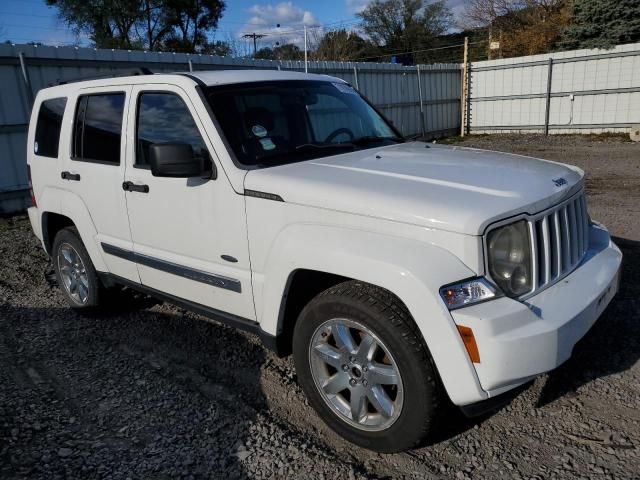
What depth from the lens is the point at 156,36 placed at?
108ft

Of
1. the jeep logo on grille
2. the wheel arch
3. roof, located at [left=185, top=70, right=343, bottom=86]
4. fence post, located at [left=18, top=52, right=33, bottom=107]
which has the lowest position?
the wheel arch

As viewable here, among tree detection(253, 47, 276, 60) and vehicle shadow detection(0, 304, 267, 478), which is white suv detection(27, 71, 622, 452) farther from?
tree detection(253, 47, 276, 60)

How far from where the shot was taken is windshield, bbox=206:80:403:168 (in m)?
3.30

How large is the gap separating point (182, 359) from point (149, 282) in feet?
Result: 2.06

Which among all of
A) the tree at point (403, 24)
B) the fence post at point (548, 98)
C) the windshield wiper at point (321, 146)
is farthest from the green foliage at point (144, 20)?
the windshield wiper at point (321, 146)

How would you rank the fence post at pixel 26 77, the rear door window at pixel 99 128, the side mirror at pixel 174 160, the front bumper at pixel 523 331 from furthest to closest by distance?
the fence post at pixel 26 77
the rear door window at pixel 99 128
the side mirror at pixel 174 160
the front bumper at pixel 523 331

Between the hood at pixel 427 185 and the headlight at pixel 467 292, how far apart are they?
0.76 feet

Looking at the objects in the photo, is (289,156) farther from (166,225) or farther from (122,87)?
(122,87)

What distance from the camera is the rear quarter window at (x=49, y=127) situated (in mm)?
4652

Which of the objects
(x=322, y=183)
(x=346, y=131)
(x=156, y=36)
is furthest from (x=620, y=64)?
(x=156, y=36)

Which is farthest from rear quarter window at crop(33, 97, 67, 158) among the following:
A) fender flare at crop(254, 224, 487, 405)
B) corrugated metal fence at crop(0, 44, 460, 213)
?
fender flare at crop(254, 224, 487, 405)

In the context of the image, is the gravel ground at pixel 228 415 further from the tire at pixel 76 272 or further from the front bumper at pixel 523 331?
the front bumper at pixel 523 331

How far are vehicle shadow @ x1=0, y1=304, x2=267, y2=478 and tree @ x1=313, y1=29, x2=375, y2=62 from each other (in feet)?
113

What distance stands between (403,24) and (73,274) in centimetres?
4408
